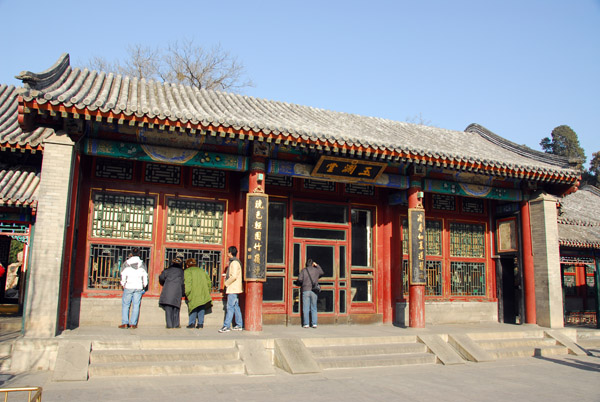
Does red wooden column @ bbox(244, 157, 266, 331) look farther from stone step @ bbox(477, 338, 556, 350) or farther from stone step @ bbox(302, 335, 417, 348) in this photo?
stone step @ bbox(477, 338, 556, 350)

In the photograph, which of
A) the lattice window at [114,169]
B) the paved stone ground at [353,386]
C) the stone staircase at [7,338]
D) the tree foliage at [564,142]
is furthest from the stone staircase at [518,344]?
the tree foliage at [564,142]

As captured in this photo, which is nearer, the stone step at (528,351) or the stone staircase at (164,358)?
the stone staircase at (164,358)

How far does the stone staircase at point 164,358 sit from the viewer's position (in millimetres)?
6305

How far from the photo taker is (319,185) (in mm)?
10336

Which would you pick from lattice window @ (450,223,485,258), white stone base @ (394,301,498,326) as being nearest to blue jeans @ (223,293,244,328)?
white stone base @ (394,301,498,326)

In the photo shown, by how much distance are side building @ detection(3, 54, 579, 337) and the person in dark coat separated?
38 cm

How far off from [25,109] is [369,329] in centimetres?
664

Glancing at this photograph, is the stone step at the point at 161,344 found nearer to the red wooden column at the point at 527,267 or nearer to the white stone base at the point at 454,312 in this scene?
the white stone base at the point at 454,312

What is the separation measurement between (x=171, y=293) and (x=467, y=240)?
22.2 ft

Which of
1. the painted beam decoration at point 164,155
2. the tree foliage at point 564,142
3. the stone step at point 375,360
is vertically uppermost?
the tree foliage at point 564,142

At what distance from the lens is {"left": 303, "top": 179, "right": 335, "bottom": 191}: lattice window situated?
402 inches

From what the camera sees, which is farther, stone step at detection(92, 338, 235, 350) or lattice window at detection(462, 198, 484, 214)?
lattice window at detection(462, 198, 484, 214)

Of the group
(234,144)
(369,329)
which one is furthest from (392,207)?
(234,144)

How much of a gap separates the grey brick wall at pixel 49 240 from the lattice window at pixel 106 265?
1.26 m
